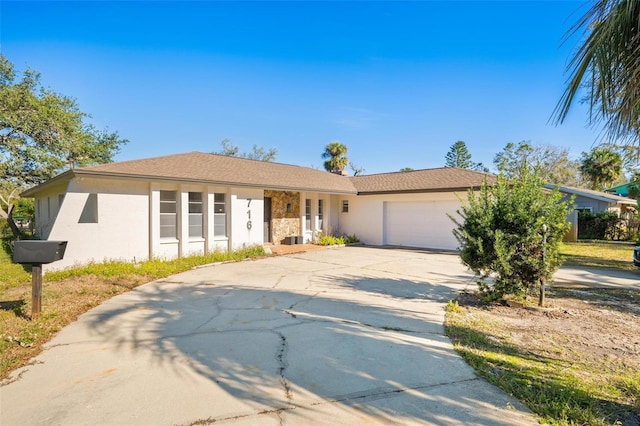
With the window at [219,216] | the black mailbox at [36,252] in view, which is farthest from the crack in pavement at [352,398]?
the window at [219,216]

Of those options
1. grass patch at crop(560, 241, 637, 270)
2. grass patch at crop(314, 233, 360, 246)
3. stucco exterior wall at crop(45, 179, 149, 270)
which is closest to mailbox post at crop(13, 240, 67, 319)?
stucco exterior wall at crop(45, 179, 149, 270)

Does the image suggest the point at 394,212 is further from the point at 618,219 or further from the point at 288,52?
the point at 618,219

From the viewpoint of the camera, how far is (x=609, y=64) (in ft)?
7.35

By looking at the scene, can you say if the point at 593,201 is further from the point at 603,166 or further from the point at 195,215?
the point at 195,215

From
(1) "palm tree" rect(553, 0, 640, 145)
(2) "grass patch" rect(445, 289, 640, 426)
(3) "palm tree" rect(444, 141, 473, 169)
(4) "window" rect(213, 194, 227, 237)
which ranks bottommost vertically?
(2) "grass patch" rect(445, 289, 640, 426)

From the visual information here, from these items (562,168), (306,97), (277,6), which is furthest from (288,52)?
(562,168)

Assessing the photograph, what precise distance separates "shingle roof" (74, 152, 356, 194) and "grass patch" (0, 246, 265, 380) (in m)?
2.84

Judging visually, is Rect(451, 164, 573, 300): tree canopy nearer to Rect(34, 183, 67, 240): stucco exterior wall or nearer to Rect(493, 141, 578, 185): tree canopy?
A: Rect(34, 183, 67, 240): stucco exterior wall

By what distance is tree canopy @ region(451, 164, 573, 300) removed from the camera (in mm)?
5922

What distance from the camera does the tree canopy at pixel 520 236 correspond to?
592 centimetres

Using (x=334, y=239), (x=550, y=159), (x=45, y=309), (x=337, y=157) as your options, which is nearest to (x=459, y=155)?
(x=550, y=159)

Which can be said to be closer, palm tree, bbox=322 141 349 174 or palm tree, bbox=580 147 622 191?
palm tree, bbox=580 147 622 191

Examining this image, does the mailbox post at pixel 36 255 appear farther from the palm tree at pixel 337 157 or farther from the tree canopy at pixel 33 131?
the palm tree at pixel 337 157

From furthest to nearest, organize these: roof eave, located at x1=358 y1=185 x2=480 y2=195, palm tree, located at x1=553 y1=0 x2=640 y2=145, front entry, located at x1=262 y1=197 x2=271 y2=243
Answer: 1. front entry, located at x1=262 y1=197 x2=271 y2=243
2. roof eave, located at x1=358 y1=185 x2=480 y2=195
3. palm tree, located at x1=553 y1=0 x2=640 y2=145
